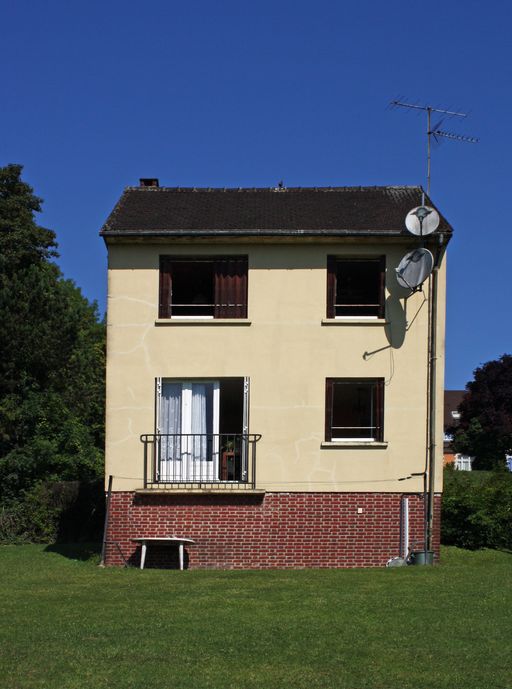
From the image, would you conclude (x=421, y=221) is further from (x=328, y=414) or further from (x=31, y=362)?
(x=31, y=362)

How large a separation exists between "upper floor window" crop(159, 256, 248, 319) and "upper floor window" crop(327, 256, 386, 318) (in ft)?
5.98

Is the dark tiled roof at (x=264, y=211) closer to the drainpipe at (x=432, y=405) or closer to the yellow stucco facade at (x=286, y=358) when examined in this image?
the yellow stucco facade at (x=286, y=358)

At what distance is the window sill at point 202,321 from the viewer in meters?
22.2

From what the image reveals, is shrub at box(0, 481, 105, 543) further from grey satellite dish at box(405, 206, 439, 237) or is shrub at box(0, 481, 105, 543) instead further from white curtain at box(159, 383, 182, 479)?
grey satellite dish at box(405, 206, 439, 237)

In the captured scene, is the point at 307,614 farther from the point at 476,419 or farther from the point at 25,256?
the point at 476,419

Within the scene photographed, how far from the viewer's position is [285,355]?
2217cm

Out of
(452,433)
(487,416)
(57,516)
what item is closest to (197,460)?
(57,516)

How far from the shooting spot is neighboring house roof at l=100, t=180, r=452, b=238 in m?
22.1

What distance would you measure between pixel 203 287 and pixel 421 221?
473 centimetres

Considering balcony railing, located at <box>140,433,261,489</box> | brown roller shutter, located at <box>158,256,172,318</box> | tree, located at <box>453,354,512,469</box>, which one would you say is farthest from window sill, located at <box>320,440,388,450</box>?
tree, located at <box>453,354,512,469</box>

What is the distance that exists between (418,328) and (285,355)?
2.80 metres

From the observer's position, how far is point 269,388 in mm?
22125

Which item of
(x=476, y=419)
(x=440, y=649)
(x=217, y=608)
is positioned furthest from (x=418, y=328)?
(x=476, y=419)

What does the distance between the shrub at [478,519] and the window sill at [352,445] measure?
3429 mm
